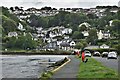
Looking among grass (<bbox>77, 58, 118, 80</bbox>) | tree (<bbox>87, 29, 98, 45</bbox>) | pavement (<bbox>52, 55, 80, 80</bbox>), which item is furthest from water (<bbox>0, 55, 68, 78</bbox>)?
tree (<bbox>87, 29, 98, 45</bbox>)

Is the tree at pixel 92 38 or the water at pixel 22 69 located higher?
the tree at pixel 92 38

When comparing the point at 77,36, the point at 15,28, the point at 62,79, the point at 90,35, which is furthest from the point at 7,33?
the point at 62,79

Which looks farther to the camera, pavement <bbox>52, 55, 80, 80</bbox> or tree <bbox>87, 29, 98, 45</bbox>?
tree <bbox>87, 29, 98, 45</bbox>

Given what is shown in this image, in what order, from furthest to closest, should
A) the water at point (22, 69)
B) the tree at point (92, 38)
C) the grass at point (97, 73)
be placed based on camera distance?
1. the tree at point (92, 38)
2. the water at point (22, 69)
3. the grass at point (97, 73)

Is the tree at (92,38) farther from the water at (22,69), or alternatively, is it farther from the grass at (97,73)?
the grass at (97,73)

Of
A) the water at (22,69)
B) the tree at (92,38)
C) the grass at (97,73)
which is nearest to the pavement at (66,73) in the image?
the grass at (97,73)

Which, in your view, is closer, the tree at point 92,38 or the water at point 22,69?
the water at point 22,69

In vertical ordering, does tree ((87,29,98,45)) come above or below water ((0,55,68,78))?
above

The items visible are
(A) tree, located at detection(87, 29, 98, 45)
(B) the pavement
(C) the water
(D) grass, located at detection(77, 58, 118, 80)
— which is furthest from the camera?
(A) tree, located at detection(87, 29, 98, 45)

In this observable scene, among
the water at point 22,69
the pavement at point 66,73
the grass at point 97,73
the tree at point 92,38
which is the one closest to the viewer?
the grass at point 97,73

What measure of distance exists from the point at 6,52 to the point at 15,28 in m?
64.9

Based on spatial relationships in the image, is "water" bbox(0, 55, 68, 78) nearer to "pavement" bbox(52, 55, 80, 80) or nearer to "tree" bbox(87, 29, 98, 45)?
"pavement" bbox(52, 55, 80, 80)

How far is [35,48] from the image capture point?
476 feet

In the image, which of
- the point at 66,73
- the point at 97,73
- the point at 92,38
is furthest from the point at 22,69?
the point at 92,38
